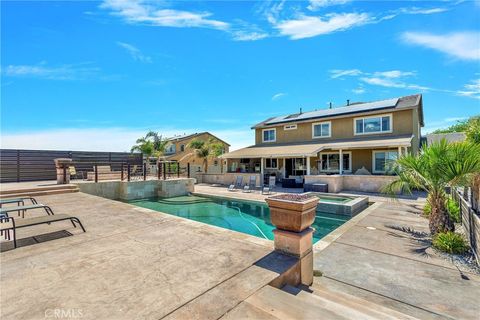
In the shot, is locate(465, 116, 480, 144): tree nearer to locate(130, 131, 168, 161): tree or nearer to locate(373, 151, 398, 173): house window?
locate(373, 151, 398, 173): house window

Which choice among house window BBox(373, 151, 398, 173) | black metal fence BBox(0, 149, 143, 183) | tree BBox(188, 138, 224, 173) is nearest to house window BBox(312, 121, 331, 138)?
house window BBox(373, 151, 398, 173)

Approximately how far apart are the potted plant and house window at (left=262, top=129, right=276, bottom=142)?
68.8 feet

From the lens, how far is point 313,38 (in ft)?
39.6

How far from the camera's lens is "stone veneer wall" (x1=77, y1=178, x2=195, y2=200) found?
13.8 metres

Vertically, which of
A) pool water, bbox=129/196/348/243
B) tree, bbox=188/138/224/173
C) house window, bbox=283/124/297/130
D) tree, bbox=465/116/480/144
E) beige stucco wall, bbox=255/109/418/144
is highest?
house window, bbox=283/124/297/130

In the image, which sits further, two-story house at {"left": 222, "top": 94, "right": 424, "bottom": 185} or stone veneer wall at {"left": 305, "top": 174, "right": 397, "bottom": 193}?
two-story house at {"left": 222, "top": 94, "right": 424, "bottom": 185}

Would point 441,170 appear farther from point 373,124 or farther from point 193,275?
point 373,124

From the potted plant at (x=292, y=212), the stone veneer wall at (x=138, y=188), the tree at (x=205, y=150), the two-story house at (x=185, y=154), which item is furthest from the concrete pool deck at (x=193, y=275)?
the two-story house at (x=185, y=154)

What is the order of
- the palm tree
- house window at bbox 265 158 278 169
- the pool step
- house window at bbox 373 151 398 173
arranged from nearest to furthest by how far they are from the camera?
1. the pool step
2. the palm tree
3. house window at bbox 373 151 398 173
4. house window at bbox 265 158 278 169

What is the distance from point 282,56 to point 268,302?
14.6 meters

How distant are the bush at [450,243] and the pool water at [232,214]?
318cm

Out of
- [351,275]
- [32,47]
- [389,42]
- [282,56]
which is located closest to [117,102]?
[32,47]

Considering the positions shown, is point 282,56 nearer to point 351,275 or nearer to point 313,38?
point 313,38

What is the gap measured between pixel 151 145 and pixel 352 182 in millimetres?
24149
